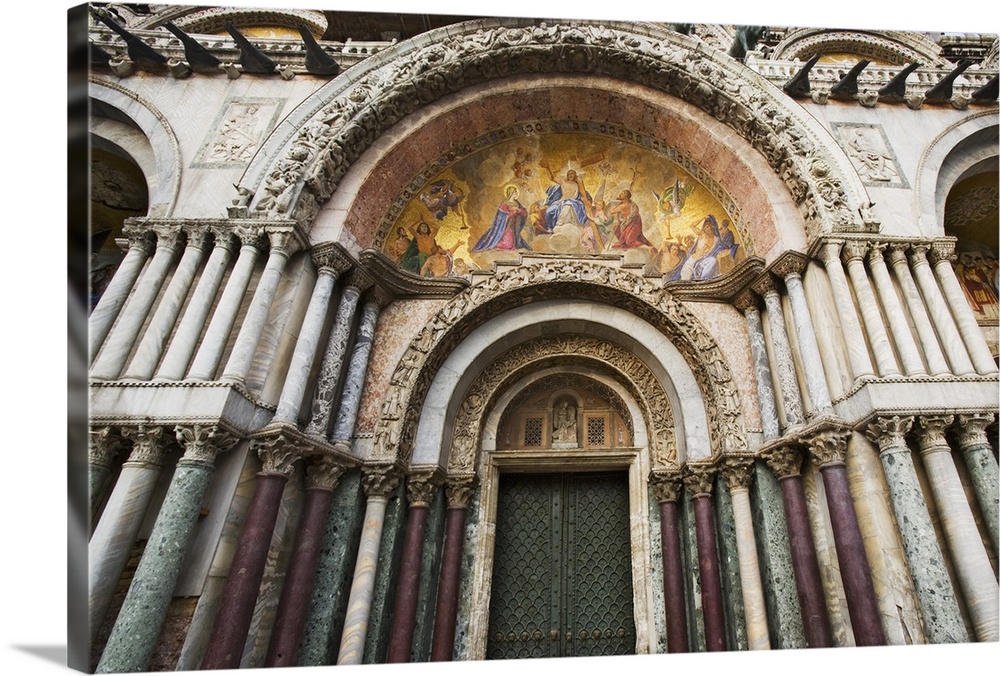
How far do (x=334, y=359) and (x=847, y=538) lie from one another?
573 cm

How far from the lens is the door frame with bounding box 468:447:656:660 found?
6.21 meters

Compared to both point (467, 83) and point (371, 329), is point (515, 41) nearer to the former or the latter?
point (467, 83)

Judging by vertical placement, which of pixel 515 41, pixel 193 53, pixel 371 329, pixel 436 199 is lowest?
pixel 371 329

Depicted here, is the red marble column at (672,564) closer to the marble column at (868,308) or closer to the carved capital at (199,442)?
the marble column at (868,308)

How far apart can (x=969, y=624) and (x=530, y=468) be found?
4.70 meters

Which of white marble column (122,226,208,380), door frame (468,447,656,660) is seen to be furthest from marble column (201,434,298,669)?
door frame (468,447,656,660)

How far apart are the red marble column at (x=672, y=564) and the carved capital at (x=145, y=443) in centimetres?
571

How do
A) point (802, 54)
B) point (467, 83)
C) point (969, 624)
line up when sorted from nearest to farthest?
point (969, 624), point (467, 83), point (802, 54)

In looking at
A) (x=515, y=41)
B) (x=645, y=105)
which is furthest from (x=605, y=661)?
(x=515, y=41)

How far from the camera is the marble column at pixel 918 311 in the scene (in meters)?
5.19

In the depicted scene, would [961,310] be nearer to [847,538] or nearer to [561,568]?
[847,538]

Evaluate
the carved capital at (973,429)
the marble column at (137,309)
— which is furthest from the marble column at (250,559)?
the carved capital at (973,429)

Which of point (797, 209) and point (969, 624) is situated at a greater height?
point (797, 209)

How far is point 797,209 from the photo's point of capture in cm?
650
